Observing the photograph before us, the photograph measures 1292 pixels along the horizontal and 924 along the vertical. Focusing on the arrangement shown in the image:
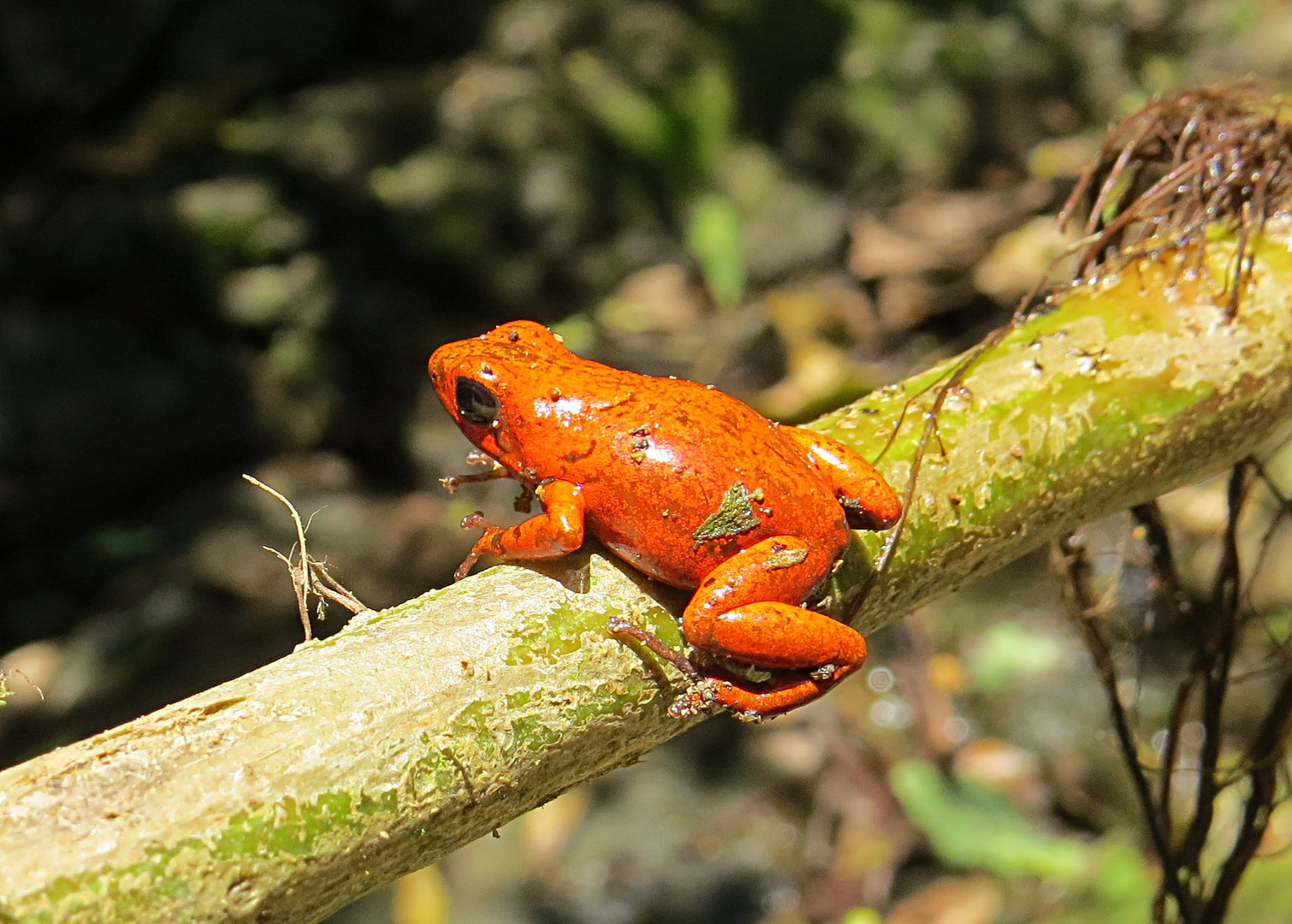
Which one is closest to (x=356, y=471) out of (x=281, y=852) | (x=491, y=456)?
(x=491, y=456)

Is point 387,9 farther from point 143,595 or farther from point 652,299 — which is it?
point 143,595

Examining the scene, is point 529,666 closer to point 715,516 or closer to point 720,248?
point 715,516

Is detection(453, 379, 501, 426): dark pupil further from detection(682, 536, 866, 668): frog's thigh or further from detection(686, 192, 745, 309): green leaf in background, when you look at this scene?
detection(686, 192, 745, 309): green leaf in background

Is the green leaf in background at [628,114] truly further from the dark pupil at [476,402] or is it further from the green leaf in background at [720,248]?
the dark pupil at [476,402]

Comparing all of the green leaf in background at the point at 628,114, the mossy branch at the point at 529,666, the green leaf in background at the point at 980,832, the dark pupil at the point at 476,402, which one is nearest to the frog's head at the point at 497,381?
the dark pupil at the point at 476,402

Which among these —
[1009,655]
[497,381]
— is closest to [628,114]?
[1009,655]

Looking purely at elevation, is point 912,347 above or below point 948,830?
above

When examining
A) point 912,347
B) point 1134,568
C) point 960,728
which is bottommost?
point 960,728

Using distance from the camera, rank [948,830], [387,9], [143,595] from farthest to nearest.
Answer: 1. [387,9]
2. [143,595]
3. [948,830]
